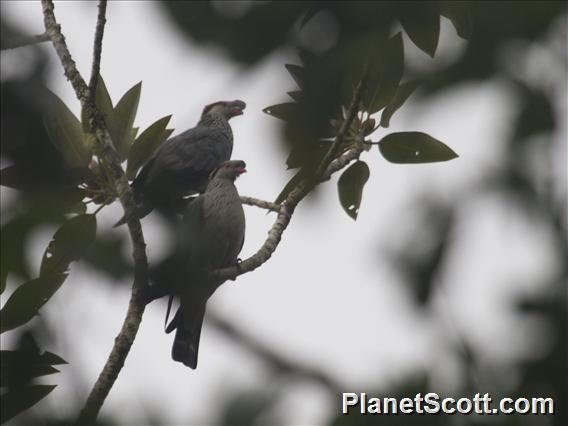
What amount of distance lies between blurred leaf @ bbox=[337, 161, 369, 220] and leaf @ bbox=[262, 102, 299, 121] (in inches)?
128

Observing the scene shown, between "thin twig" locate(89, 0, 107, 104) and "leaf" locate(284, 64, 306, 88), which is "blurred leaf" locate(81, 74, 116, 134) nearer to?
"thin twig" locate(89, 0, 107, 104)

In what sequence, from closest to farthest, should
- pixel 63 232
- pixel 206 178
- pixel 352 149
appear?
pixel 63 232
pixel 352 149
pixel 206 178

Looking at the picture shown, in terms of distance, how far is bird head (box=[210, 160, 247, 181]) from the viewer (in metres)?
5.47

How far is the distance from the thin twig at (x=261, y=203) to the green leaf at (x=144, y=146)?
0.68 m

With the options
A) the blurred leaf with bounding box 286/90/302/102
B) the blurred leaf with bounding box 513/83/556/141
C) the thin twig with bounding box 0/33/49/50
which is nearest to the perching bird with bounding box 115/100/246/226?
the thin twig with bounding box 0/33/49/50

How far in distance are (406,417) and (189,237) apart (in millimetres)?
865

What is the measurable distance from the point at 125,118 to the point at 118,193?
900 millimetres

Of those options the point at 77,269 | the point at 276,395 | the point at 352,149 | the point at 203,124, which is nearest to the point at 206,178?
the point at 203,124

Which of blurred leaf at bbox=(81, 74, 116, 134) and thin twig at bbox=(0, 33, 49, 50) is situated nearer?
thin twig at bbox=(0, 33, 49, 50)

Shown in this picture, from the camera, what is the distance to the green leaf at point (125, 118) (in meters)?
3.93

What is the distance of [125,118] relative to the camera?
3938 mm

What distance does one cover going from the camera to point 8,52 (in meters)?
0.97

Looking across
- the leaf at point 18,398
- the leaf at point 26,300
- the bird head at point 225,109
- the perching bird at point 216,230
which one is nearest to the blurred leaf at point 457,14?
the leaf at point 18,398

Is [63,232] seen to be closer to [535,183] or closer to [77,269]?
[77,269]
